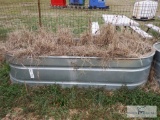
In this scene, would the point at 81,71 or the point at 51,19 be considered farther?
the point at 51,19

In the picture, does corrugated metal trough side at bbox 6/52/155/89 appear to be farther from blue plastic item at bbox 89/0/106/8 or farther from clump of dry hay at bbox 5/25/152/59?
blue plastic item at bbox 89/0/106/8

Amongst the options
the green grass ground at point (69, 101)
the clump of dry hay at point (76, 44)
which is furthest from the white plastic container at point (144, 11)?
the green grass ground at point (69, 101)

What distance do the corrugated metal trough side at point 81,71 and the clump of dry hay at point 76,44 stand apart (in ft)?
0.32

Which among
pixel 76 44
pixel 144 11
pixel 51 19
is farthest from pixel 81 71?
pixel 144 11

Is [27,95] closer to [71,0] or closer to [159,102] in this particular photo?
[159,102]

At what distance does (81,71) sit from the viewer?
271 centimetres

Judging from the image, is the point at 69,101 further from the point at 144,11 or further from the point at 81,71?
the point at 144,11

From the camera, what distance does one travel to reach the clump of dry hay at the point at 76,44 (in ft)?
8.80

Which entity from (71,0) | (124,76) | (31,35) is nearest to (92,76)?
(124,76)

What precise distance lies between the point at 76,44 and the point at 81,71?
0.60 metres

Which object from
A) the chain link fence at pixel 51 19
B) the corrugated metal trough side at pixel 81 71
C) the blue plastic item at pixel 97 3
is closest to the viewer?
the corrugated metal trough side at pixel 81 71

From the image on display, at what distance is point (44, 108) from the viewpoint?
2.54 meters

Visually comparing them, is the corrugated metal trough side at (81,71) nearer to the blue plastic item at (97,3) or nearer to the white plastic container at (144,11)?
the white plastic container at (144,11)

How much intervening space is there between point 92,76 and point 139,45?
0.93m
